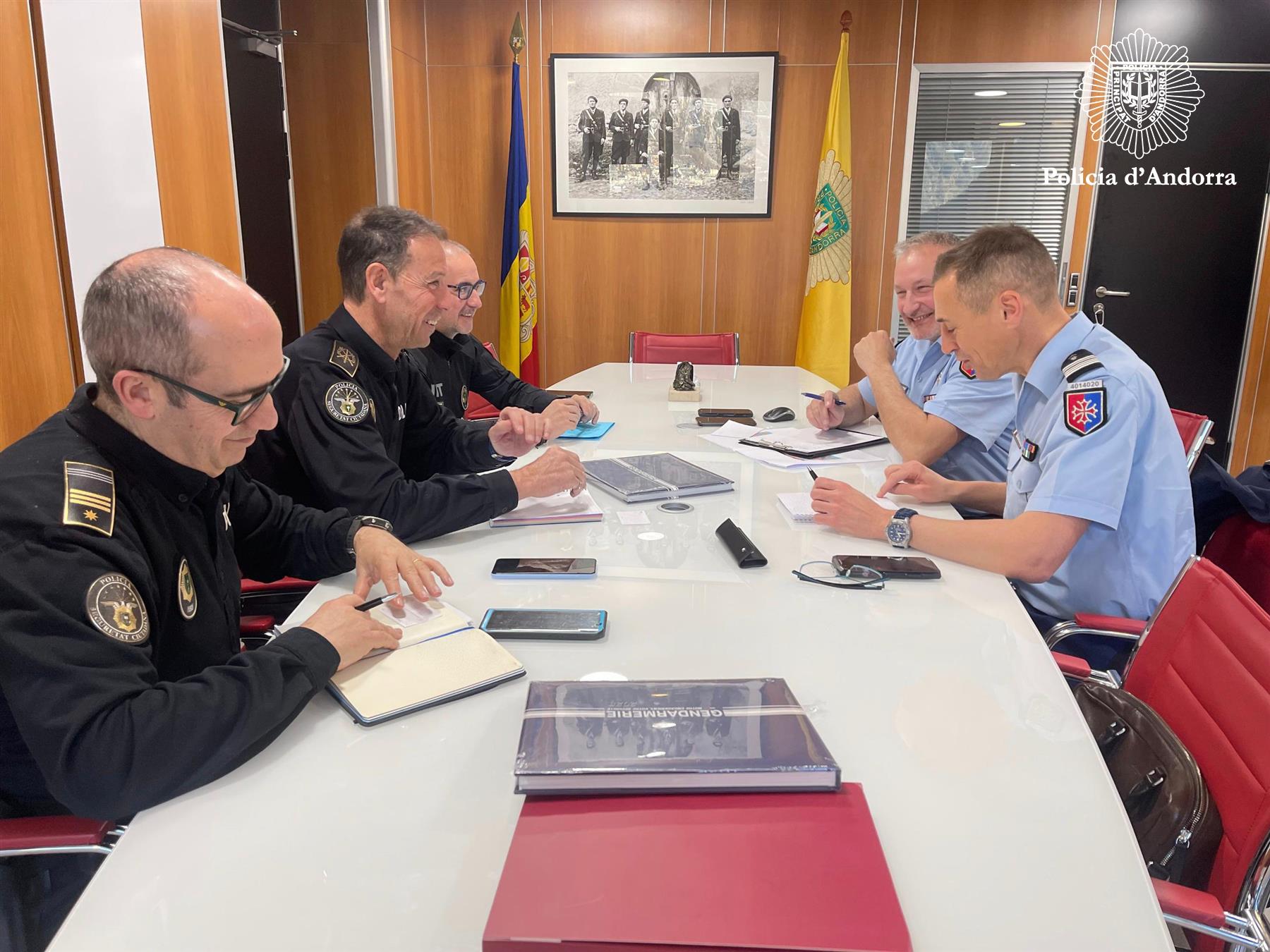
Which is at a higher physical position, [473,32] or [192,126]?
[473,32]

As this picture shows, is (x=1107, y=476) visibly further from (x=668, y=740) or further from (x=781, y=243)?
(x=781, y=243)

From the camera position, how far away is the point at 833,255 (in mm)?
5219

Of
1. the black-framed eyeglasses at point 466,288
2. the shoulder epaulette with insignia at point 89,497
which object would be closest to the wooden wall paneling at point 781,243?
the black-framed eyeglasses at point 466,288

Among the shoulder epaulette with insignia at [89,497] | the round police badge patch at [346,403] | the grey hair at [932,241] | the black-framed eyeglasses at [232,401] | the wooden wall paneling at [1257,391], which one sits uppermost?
the grey hair at [932,241]

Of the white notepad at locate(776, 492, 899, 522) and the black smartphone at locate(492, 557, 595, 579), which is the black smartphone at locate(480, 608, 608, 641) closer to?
the black smartphone at locate(492, 557, 595, 579)

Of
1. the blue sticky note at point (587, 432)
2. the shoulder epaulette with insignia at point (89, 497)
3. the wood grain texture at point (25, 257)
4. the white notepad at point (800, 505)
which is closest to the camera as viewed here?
the shoulder epaulette with insignia at point (89, 497)

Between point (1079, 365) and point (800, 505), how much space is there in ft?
2.01

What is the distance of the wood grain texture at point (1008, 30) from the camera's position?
4.91 meters

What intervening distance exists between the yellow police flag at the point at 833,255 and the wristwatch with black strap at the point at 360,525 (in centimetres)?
393

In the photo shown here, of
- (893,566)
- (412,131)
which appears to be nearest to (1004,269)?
(893,566)

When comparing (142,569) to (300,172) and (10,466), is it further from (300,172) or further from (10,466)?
(300,172)

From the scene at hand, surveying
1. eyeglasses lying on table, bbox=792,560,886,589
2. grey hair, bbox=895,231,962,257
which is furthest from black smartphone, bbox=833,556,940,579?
grey hair, bbox=895,231,962,257

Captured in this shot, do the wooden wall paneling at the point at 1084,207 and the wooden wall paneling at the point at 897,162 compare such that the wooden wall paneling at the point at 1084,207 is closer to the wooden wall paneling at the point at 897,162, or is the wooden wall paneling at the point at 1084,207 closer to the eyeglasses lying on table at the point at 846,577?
the wooden wall paneling at the point at 897,162

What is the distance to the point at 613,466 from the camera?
2.25 metres
